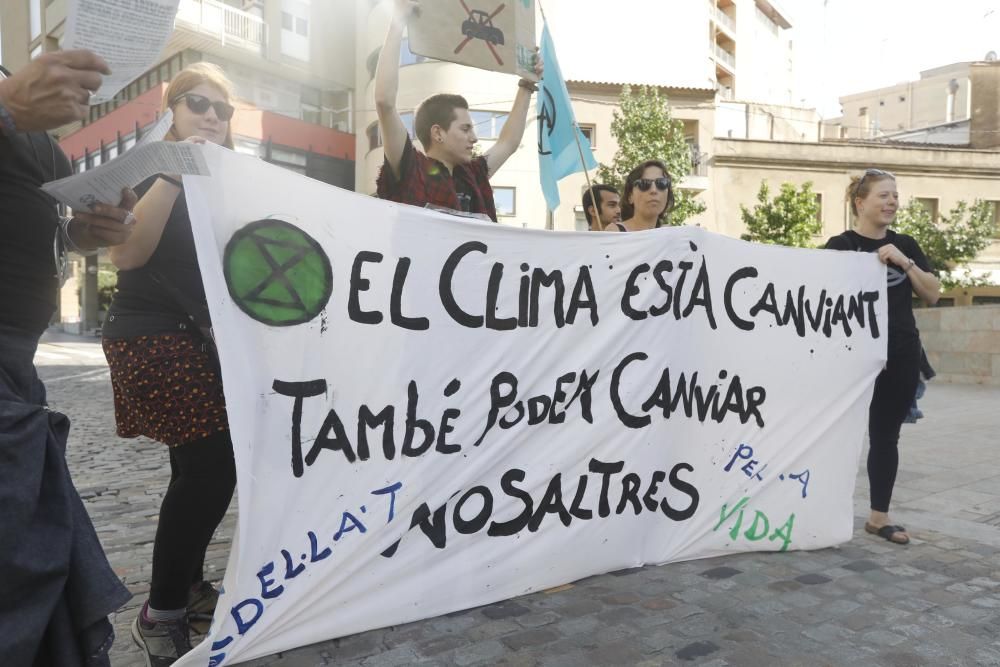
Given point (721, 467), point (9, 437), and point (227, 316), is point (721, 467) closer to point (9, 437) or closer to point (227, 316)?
point (227, 316)

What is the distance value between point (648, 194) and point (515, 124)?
2.64ft

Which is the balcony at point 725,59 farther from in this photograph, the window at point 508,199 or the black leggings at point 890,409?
the black leggings at point 890,409

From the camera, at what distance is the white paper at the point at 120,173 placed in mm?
1544

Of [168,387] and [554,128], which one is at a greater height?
[554,128]

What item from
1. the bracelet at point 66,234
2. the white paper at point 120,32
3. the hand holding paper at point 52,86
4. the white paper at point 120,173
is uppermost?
the white paper at point 120,32

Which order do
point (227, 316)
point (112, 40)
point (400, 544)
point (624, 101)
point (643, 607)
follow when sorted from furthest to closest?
1. point (624, 101)
2. point (643, 607)
3. point (400, 544)
4. point (227, 316)
5. point (112, 40)

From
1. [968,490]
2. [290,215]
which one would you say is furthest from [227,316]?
[968,490]

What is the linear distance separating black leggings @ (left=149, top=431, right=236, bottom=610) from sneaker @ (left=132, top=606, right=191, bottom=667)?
0.06 m

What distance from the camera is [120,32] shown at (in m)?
1.43

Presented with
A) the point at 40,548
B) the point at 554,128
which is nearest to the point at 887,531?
the point at 554,128

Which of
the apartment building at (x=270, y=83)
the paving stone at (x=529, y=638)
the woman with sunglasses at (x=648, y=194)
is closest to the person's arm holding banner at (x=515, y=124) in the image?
the woman with sunglasses at (x=648, y=194)

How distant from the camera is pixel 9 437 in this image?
4.84 feet

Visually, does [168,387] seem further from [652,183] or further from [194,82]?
[652,183]

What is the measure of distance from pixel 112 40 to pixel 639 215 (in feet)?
10.6
